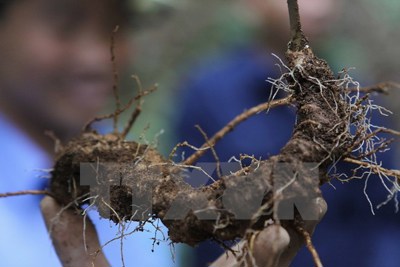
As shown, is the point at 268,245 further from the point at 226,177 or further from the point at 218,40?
the point at 218,40

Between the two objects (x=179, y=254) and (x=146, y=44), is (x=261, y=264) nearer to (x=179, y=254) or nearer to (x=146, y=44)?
(x=179, y=254)

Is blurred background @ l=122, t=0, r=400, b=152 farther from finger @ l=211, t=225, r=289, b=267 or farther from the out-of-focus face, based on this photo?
finger @ l=211, t=225, r=289, b=267

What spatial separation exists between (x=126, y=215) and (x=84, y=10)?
0.86m

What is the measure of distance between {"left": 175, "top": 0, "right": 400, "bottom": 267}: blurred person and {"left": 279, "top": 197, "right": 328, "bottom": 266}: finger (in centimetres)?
81

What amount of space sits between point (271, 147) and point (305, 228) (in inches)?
37.1

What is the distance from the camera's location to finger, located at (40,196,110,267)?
108cm

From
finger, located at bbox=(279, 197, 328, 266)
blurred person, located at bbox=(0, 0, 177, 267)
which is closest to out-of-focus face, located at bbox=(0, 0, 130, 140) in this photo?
blurred person, located at bbox=(0, 0, 177, 267)

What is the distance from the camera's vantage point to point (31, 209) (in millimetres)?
1541

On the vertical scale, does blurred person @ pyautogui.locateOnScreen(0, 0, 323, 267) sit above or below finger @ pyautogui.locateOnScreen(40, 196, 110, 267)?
above

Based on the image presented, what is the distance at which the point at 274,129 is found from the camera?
171 cm

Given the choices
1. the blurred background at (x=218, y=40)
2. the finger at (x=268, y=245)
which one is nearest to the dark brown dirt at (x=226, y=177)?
the finger at (x=268, y=245)

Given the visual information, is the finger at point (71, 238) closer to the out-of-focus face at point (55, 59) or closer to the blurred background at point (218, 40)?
the out-of-focus face at point (55, 59)

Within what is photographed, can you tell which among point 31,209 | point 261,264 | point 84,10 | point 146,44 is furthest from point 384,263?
point 146,44

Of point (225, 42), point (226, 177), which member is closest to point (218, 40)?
point (225, 42)
